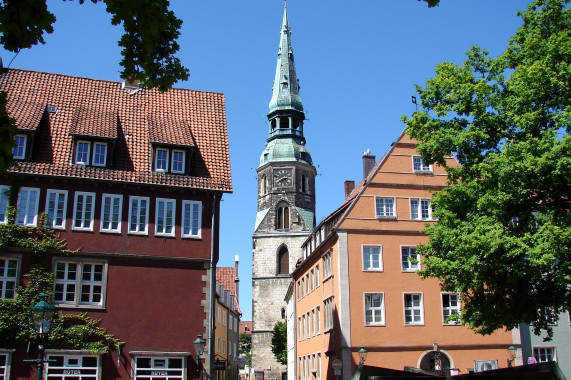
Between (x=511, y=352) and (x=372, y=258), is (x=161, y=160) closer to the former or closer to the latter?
(x=372, y=258)

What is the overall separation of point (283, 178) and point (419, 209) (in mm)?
46616

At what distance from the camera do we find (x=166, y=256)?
23.0 metres

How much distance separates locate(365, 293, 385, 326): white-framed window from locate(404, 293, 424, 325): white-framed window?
3.75 feet

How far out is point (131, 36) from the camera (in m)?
7.14

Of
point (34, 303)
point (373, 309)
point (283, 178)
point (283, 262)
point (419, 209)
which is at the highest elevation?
point (283, 178)

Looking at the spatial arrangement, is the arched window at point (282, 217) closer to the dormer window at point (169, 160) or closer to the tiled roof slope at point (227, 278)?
the tiled roof slope at point (227, 278)

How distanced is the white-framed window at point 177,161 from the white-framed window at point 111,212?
2.31 m

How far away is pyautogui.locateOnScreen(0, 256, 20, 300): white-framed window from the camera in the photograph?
21.2m

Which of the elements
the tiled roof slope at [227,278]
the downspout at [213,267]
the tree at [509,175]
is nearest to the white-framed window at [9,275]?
the downspout at [213,267]

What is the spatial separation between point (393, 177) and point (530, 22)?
14.3 meters

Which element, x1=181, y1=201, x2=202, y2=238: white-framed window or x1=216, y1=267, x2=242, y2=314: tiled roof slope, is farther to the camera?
x1=216, y1=267, x2=242, y2=314: tiled roof slope

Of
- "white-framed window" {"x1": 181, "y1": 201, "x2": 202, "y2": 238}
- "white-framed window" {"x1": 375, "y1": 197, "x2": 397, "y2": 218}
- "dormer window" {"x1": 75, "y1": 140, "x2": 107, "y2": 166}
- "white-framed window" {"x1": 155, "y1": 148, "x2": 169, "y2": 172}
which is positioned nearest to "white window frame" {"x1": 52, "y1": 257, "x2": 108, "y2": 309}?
"white-framed window" {"x1": 181, "y1": 201, "x2": 202, "y2": 238}

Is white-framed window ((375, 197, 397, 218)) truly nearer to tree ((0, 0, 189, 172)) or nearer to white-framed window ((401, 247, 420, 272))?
white-framed window ((401, 247, 420, 272))

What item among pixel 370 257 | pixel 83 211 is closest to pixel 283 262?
pixel 370 257
